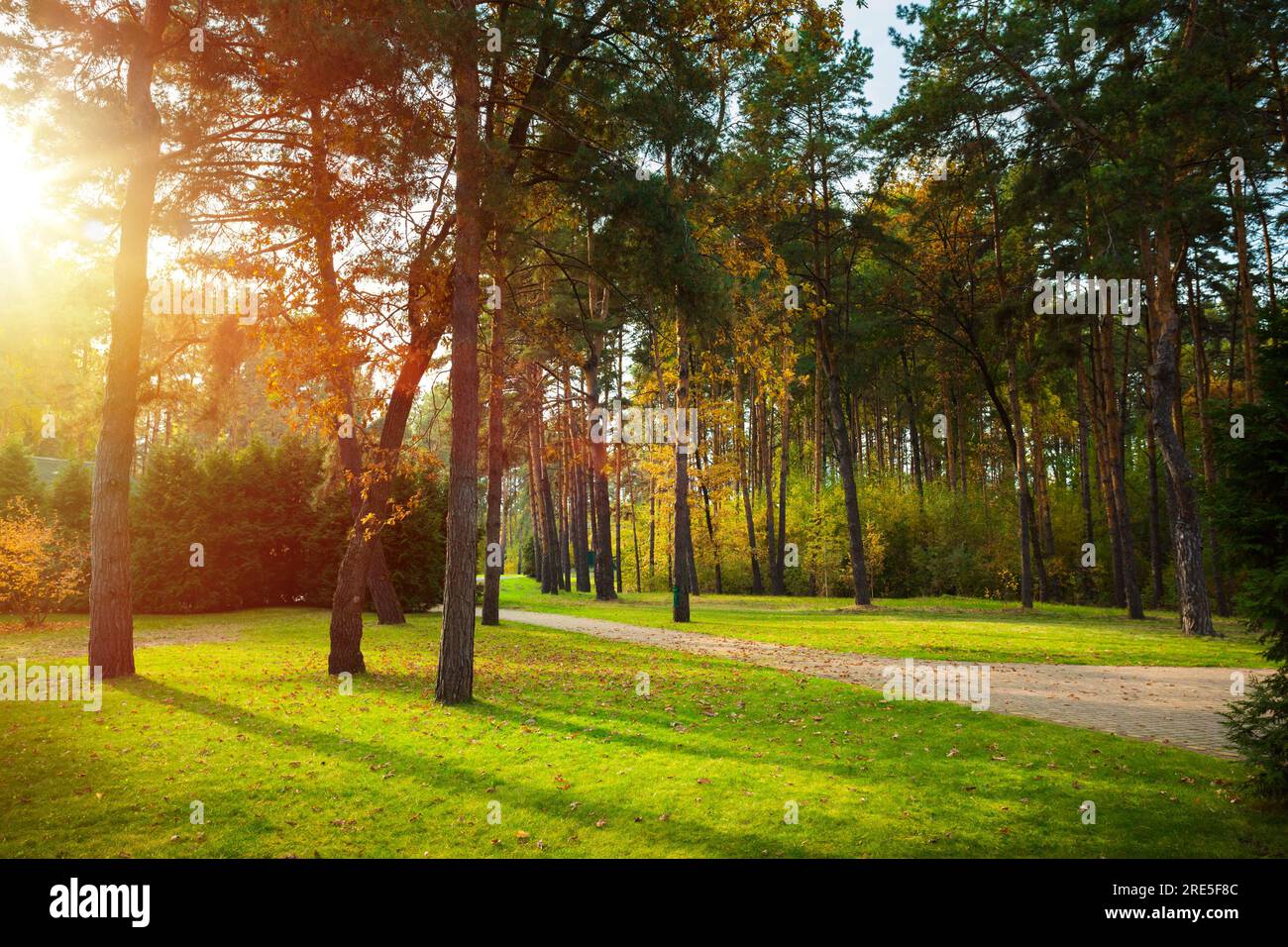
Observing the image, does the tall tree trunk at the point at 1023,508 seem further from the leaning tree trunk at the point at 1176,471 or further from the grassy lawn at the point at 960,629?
the leaning tree trunk at the point at 1176,471

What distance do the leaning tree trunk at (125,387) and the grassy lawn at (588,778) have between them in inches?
42.6

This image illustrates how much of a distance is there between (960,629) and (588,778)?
1365cm

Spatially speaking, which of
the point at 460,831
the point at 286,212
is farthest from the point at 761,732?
the point at 286,212

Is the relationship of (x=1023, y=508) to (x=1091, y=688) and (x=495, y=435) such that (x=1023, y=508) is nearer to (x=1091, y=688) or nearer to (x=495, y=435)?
(x=1091, y=688)

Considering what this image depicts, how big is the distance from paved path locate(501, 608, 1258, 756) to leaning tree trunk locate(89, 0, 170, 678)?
934cm

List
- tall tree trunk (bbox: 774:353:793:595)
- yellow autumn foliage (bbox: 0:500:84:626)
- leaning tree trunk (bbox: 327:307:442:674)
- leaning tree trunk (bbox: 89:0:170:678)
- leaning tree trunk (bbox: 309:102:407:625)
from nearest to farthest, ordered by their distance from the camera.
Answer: leaning tree trunk (bbox: 309:102:407:625) → leaning tree trunk (bbox: 89:0:170:678) → leaning tree trunk (bbox: 327:307:442:674) → yellow autumn foliage (bbox: 0:500:84:626) → tall tree trunk (bbox: 774:353:793:595)

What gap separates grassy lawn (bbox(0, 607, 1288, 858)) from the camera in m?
4.84

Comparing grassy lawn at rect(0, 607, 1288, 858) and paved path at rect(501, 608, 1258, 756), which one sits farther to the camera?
paved path at rect(501, 608, 1258, 756)

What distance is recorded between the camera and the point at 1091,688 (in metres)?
9.88

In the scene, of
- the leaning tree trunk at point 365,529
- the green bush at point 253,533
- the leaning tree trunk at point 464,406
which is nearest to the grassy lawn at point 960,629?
the green bush at point 253,533

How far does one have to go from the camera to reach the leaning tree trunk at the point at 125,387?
10.4 metres

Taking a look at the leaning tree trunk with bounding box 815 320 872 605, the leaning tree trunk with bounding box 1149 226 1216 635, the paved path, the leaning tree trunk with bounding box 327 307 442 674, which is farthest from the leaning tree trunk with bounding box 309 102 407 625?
the leaning tree trunk with bounding box 1149 226 1216 635

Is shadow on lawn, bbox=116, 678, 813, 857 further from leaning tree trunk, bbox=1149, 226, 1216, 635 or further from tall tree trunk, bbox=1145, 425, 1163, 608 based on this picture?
tall tree trunk, bbox=1145, 425, 1163, 608
